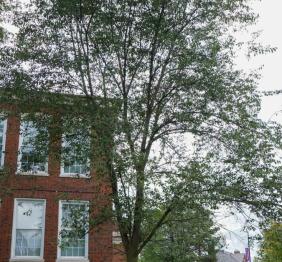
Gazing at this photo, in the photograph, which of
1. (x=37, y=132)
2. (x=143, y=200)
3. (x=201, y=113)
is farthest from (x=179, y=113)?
(x=37, y=132)

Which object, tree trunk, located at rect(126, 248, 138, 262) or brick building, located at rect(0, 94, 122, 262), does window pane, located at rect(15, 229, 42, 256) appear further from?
tree trunk, located at rect(126, 248, 138, 262)

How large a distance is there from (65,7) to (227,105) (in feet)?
16.0

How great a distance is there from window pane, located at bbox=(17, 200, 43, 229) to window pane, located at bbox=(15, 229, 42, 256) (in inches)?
7.6

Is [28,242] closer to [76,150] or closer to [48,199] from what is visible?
[48,199]

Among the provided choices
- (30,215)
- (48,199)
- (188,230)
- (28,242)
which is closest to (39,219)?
(30,215)

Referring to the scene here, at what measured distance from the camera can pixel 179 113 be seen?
14.5 m

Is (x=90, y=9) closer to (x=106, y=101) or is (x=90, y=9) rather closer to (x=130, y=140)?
(x=106, y=101)

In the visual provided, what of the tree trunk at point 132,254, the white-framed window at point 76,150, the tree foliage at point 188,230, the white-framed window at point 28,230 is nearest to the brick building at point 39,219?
the white-framed window at point 28,230

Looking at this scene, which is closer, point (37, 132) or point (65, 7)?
point (65, 7)

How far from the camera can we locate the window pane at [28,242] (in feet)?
68.0

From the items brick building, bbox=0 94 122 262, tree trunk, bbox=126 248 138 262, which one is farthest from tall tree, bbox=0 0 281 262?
brick building, bbox=0 94 122 262

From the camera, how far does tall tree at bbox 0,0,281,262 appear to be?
516 inches

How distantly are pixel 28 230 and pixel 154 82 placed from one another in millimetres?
9374

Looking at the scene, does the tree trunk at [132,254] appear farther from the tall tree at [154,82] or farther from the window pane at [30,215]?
the window pane at [30,215]
